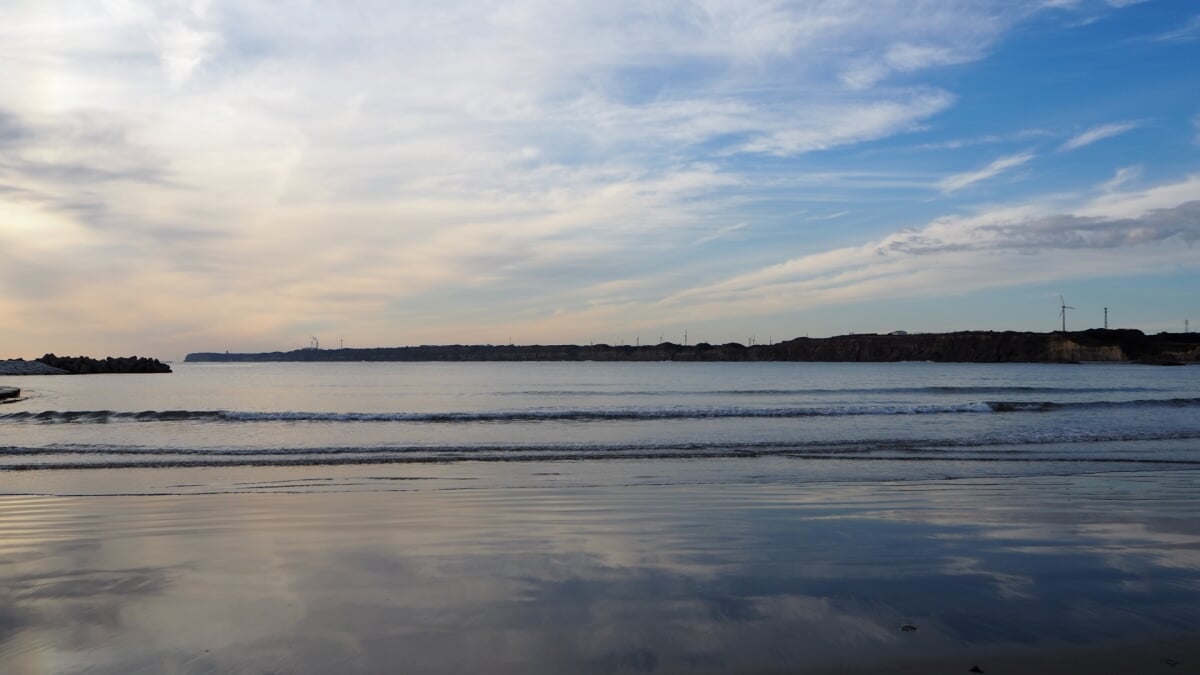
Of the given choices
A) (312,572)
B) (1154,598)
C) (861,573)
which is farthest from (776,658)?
(312,572)

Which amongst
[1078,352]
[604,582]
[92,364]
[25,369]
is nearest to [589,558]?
[604,582]

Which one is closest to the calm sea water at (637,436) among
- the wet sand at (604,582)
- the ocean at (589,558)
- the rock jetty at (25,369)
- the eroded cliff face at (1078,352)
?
the ocean at (589,558)

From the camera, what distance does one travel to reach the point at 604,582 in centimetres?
655

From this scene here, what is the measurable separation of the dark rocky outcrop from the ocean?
83065mm

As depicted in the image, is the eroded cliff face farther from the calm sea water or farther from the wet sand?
the wet sand

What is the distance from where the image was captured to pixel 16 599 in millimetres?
6207

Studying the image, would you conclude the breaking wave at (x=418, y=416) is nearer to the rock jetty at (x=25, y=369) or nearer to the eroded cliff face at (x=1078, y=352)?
the rock jetty at (x=25, y=369)

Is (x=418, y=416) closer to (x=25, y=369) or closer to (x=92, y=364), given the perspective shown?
(x=25, y=369)

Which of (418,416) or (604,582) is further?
(418,416)

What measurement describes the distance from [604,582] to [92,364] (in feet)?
326

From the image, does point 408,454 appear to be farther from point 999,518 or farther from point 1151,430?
point 1151,430

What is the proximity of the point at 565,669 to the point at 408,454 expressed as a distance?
13393mm

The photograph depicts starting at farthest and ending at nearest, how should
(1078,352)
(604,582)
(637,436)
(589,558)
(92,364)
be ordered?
1. (1078,352)
2. (92,364)
3. (637,436)
4. (589,558)
5. (604,582)

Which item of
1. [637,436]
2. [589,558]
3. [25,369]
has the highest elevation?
[25,369]
